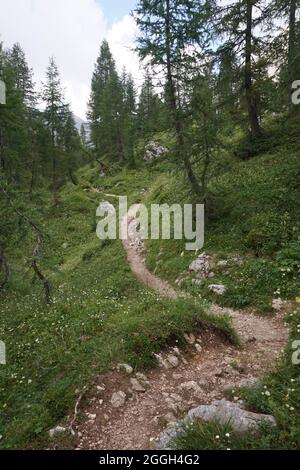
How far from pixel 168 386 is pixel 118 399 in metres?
1.19

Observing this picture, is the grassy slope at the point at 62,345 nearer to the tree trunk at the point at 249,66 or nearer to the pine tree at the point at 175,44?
the pine tree at the point at 175,44

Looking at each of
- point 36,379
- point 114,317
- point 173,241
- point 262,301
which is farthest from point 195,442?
point 173,241

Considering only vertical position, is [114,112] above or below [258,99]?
above

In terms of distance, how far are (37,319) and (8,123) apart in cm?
2000

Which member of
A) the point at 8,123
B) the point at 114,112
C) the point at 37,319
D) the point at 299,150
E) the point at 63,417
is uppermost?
the point at 114,112

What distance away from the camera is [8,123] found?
85.1 ft

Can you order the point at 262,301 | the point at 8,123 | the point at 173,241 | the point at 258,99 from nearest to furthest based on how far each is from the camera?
the point at 262,301, the point at 173,241, the point at 258,99, the point at 8,123

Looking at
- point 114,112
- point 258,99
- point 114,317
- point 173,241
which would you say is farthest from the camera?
point 114,112

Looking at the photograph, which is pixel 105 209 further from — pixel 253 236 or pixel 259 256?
pixel 259 256

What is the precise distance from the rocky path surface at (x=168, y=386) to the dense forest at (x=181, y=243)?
1.08ft

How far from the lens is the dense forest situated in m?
7.67

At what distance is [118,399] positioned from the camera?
7227mm

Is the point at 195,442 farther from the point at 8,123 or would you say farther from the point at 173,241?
the point at 8,123

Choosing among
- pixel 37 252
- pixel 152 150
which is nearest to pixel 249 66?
pixel 37 252
